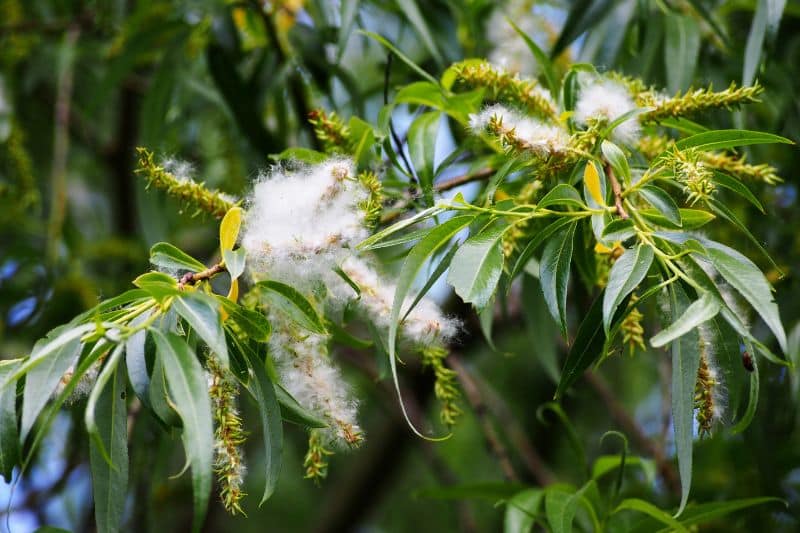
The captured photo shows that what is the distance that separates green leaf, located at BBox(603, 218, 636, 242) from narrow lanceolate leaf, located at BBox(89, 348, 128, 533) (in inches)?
20.2

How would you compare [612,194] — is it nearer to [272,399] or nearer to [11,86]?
[272,399]

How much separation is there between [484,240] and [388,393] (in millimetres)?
1661

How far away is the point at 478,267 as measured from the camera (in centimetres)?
85

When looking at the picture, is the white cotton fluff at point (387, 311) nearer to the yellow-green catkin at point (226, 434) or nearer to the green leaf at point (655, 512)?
the yellow-green catkin at point (226, 434)

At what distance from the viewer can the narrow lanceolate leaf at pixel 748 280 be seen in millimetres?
740

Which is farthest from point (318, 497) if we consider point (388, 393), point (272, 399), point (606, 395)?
point (272, 399)

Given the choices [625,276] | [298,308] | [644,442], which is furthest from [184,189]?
[644,442]

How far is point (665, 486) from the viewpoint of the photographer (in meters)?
2.00

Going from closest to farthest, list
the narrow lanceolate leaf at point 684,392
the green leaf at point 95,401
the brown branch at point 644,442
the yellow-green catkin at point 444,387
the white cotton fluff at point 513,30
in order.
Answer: the green leaf at point 95,401 → the narrow lanceolate leaf at point 684,392 → the yellow-green catkin at point 444,387 → the white cotton fluff at point 513,30 → the brown branch at point 644,442

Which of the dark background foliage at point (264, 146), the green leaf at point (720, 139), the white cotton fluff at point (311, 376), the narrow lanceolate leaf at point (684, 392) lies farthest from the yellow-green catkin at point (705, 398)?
→ the dark background foliage at point (264, 146)

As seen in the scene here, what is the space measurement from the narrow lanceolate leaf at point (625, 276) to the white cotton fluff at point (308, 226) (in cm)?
29

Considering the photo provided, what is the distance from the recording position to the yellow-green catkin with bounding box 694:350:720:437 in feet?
2.71

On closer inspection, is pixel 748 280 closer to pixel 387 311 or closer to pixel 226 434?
pixel 387 311

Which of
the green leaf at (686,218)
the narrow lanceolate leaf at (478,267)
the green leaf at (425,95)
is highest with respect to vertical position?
the green leaf at (425,95)
